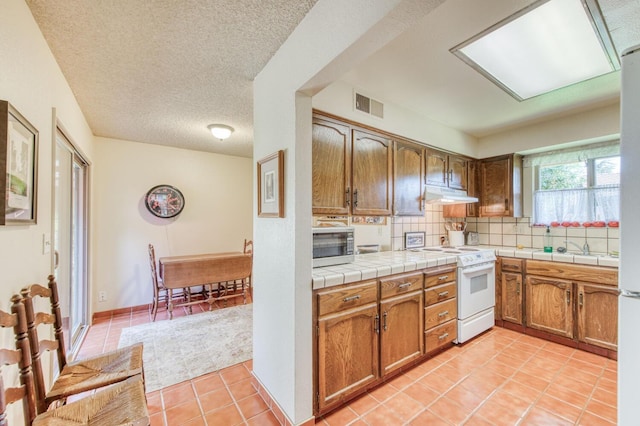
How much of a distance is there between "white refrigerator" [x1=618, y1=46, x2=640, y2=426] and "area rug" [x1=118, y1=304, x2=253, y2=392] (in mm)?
2418

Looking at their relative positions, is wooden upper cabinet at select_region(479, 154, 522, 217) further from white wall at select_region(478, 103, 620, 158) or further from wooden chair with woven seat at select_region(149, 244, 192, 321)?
wooden chair with woven seat at select_region(149, 244, 192, 321)

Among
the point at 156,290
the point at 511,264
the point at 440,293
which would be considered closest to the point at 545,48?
the point at 440,293

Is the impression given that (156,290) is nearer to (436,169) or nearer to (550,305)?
(436,169)

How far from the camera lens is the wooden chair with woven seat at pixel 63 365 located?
1.25 metres

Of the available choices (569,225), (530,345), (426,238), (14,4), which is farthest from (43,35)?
(569,225)

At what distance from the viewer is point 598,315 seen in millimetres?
2414

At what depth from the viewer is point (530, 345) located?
8.57ft

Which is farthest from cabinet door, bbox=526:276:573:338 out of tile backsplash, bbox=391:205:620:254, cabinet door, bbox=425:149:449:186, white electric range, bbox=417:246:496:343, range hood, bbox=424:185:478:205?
cabinet door, bbox=425:149:449:186

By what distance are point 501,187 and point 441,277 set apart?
5.58 ft

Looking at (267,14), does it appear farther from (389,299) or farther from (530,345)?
(530,345)

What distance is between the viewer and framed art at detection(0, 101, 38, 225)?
1057 mm

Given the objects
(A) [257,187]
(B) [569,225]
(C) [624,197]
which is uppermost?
(A) [257,187]

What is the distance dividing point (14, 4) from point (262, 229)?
1.59m

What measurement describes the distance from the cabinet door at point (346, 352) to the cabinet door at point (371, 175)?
84 centimetres
